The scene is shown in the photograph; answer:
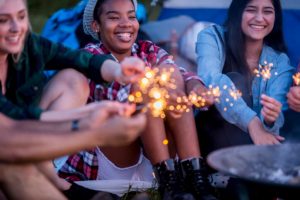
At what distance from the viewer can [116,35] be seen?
12.1 ft

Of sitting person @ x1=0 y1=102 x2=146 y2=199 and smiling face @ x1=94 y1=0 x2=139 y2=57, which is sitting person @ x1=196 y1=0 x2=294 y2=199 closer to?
smiling face @ x1=94 y1=0 x2=139 y2=57

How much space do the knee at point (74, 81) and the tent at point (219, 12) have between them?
2.05 metres

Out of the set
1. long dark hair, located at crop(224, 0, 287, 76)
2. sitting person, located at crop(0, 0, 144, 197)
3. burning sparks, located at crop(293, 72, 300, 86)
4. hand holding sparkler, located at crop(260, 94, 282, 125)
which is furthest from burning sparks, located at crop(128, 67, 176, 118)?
burning sparks, located at crop(293, 72, 300, 86)

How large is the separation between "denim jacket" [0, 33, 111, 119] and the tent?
79.1 inches

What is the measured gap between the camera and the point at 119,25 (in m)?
3.68

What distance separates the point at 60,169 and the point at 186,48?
7.87 ft

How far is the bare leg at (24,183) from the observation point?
259 cm

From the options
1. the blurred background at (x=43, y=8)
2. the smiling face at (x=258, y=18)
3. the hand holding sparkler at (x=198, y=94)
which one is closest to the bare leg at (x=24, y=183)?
the hand holding sparkler at (x=198, y=94)

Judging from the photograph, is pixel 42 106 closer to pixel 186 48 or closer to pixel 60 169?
pixel 60 169

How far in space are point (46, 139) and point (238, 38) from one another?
2.00 meters

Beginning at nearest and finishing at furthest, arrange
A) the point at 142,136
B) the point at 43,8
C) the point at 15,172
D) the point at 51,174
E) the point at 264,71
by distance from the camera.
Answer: the point at 15,172 → the point at 51,174 → the point at 142,136 → the point at 264,71 → the point at 43,8

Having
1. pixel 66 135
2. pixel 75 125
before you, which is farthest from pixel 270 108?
pixel 66 135

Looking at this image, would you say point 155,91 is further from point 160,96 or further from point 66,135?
point 66,135

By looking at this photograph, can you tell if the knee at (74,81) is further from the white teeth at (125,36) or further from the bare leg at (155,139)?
the white teeth at (125,36)
